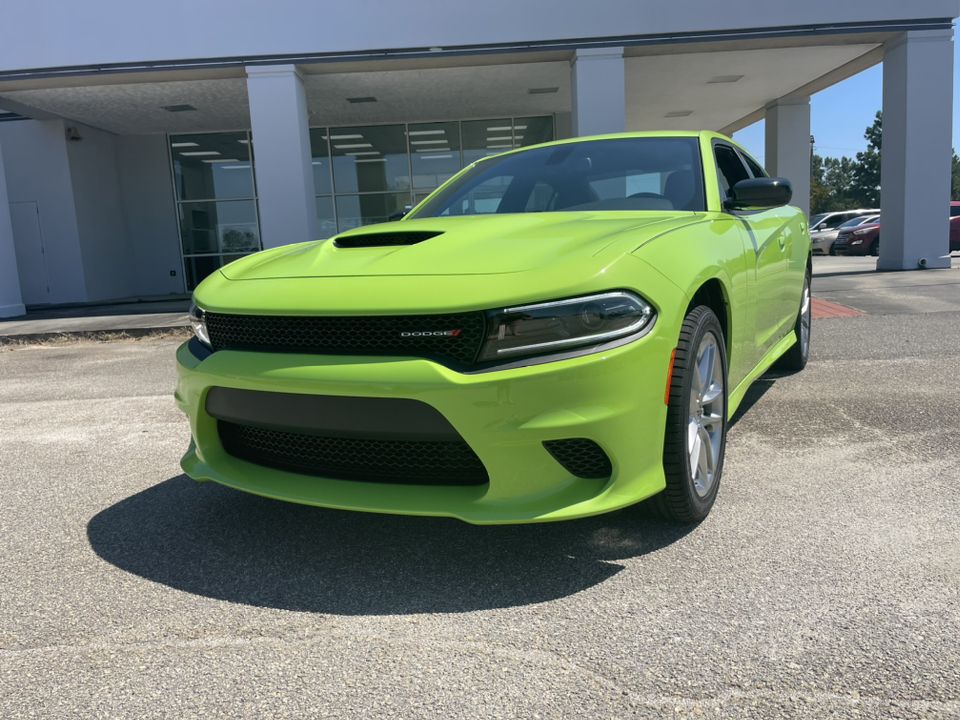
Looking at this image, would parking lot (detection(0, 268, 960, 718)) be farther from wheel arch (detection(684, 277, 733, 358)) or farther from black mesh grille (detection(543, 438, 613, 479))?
wheel arch (detection(684, 277, 733, 358))

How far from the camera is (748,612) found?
79.3 inches

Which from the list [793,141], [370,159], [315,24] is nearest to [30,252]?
[370,159]

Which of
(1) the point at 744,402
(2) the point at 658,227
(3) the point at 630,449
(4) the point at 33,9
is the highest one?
(4) the point at 33,9

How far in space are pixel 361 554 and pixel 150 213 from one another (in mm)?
18242

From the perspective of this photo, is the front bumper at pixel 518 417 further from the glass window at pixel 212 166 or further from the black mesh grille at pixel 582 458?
the glass window at pixel 212 166

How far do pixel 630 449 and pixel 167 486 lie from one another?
2168 millimetres

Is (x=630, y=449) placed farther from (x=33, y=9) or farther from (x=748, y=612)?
(x=33, y=9)

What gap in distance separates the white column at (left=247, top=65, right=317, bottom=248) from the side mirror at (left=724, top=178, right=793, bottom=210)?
953 cm

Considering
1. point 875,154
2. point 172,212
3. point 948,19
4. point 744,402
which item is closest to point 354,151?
point 172,212

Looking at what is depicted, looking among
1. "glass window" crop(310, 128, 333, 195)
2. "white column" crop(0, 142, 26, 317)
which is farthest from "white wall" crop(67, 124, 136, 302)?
"glass window" crop(310, 128, 333, 195)

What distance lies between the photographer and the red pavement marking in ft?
26.2

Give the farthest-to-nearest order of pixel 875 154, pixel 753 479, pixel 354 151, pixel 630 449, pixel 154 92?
pixel 875 154 → pixel 354 151 → pixel 154 92 → pixel 753 479 → pixel 630 449

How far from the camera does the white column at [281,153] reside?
11727 millimetres

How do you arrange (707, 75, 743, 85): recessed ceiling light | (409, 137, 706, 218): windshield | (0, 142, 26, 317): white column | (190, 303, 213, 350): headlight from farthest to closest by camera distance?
1. (707, 75, 743, 85): recessed ceiling light
2. (0, 142, 26, 317): white column
3. (409, 137, 706, 218): windshield
4. (190, 303, 213, 350): headlight
